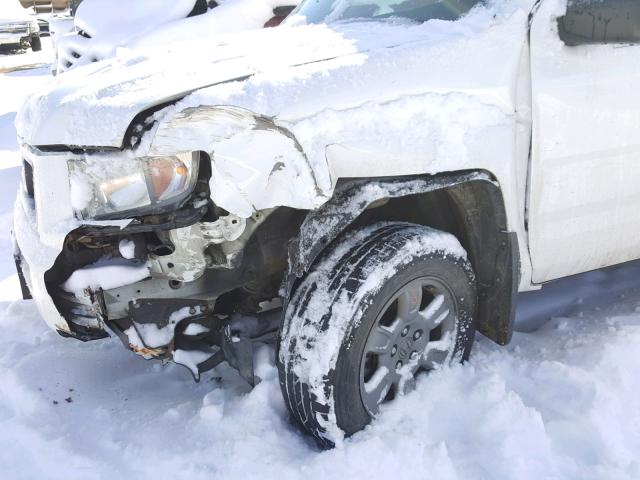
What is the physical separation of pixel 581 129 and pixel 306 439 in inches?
59.7

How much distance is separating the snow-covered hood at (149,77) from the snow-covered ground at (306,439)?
107 centimetres

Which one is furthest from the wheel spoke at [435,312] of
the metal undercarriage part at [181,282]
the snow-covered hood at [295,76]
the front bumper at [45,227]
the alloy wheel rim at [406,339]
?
the front bumper at [45,227]

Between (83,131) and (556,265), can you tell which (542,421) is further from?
(83,131)

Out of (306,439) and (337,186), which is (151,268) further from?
(306,439)

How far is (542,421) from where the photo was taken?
7.73 feet

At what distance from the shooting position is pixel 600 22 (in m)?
2.38

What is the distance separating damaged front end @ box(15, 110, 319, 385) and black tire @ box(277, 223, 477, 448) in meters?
0.23

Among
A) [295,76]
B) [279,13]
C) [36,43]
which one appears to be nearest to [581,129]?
[295,76]

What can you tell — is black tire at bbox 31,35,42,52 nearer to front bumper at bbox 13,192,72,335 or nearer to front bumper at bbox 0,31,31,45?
front bumper at bbox 0,31,31,45

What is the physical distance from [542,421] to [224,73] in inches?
64.8

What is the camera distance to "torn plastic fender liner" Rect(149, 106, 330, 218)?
1858 mm

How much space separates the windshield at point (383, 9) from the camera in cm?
240

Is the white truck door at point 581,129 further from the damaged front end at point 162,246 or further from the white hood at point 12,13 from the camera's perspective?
the white hood at point 12,13

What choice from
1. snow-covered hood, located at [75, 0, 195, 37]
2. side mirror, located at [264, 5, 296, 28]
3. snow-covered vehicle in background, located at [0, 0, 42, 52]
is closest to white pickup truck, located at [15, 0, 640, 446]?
side mirror, located at [264, 5, 296, 28]
